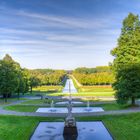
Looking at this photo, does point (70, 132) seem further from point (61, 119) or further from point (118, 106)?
point (118, 106)

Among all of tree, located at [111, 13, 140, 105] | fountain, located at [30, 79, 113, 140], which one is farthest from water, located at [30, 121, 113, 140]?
tree, located at [111, 13, 140, 105]

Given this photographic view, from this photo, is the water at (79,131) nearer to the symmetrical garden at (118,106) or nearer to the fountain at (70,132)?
the fountain at (70,132)

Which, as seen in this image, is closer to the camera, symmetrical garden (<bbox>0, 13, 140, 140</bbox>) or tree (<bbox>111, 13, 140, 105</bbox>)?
symmetrical garden (<bbox>0, 13, 140, 140</bbox>)

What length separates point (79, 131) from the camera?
68.8 ft

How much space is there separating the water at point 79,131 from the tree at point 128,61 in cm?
865

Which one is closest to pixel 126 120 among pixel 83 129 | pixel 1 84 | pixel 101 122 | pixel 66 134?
pixel 101 122

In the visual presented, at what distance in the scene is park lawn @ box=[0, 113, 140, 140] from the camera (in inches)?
781

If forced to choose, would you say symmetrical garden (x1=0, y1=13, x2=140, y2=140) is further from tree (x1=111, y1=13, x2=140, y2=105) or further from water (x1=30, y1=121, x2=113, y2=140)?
water (x1=30, y1=121, x2=113, y2=140)

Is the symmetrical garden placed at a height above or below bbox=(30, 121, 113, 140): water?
above

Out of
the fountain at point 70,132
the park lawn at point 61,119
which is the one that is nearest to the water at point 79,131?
the fountain at point 70,132

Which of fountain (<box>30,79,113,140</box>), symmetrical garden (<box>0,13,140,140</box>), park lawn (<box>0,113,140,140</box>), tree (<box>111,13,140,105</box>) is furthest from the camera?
tree (<box>111,13,140,105</box>)

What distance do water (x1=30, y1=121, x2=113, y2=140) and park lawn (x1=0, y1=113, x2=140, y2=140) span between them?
50 cm

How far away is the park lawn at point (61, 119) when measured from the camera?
65.1 feet

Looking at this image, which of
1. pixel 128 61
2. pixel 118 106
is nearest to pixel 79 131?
pixel 118 106
